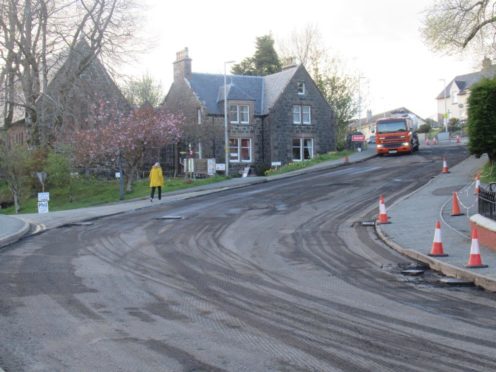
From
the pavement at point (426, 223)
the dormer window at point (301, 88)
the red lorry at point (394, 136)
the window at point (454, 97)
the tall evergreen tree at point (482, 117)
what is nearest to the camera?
the pavement at point (426, 223)

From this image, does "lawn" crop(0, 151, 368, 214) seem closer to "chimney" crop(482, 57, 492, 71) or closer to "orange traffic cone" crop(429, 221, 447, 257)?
"chimney" crop(482, 57, 492, 71)

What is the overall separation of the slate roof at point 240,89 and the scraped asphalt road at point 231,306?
3573 cm

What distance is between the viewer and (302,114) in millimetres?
57688

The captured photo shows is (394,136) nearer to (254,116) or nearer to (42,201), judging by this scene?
(254,116)

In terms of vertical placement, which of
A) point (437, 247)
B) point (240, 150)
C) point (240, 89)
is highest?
point (240, 89)

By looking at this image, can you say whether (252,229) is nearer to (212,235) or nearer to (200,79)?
(212,235)

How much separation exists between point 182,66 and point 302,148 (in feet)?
41.7

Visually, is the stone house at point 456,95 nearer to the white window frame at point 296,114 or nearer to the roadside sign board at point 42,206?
the white window frame at point 296,114

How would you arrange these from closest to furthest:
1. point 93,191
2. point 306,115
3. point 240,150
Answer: point 93,191 < point 240,150 < point 306,115

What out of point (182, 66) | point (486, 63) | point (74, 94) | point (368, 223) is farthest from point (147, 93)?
point (368, 223)

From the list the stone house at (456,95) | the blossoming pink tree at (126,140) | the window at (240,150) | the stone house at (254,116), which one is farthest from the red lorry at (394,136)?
the stone house at (456,95)

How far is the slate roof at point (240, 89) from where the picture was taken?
2084 inches

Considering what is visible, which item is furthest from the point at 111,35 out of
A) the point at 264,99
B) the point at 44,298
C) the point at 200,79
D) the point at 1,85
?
the point at 44,298

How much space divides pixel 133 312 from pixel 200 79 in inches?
1894
